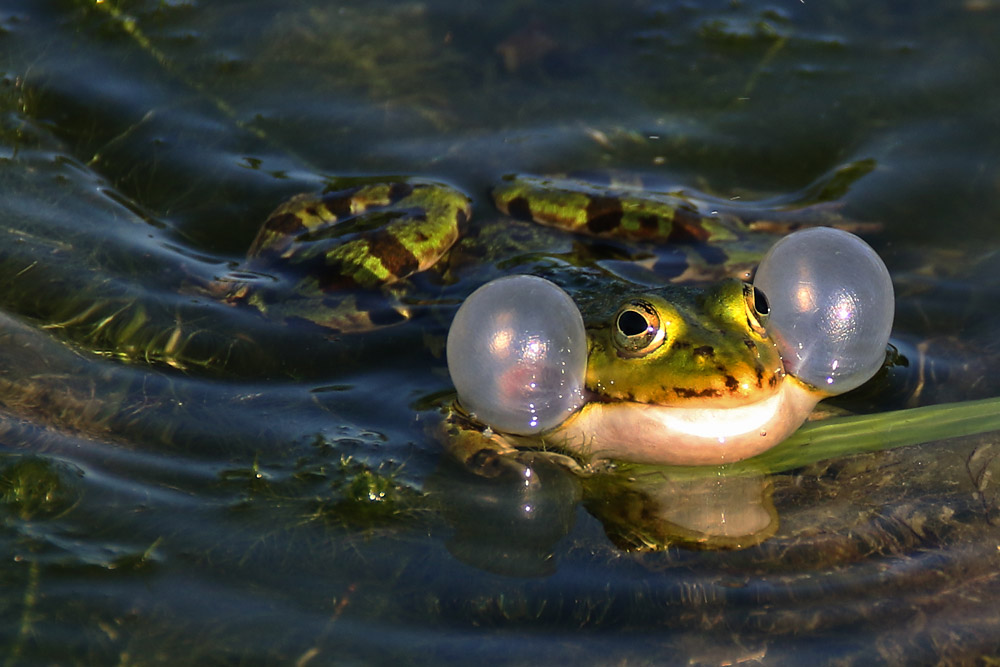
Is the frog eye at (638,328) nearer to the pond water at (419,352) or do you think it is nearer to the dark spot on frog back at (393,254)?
the pond water at (419,352)

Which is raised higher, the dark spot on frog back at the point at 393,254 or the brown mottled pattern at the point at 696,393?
the brown mottled pattern at the point at 696,393

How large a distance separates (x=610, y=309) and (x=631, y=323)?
0.39 metres

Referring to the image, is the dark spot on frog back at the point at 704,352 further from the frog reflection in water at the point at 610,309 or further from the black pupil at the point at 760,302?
the black pupil at the point at 760,302

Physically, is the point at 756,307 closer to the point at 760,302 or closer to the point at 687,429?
the point at 760,302

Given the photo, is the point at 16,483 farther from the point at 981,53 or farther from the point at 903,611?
the point at 981,53

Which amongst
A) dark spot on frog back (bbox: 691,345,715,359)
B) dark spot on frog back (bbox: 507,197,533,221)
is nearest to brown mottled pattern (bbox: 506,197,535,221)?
dark spot on frog back (bbox: 507,197,533,221)

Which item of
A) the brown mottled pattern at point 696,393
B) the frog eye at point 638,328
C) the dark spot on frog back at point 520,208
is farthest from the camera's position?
Answer: the dark spot on frog back at point 520,208

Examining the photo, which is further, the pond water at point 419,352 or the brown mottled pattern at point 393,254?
the brown mottled pattern at point 393,254

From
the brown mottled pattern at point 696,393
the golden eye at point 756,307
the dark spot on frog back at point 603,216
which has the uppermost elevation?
the golden eye at point 756,307

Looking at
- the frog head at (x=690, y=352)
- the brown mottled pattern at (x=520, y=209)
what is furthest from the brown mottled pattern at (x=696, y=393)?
the brown mottled pattern at (x=520, y=209)

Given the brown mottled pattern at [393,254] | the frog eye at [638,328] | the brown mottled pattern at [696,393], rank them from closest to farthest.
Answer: the brown mottled pattern at [696,393]
the frog eye at [638,328]
the brown mottled pattern at [393,254]

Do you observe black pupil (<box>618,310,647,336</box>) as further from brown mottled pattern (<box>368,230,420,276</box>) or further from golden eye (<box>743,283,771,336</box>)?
brown mottled pattern (<box>368,230,420,276</box>)

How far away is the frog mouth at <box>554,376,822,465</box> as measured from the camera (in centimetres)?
327

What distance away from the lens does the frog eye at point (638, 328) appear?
3338mm
